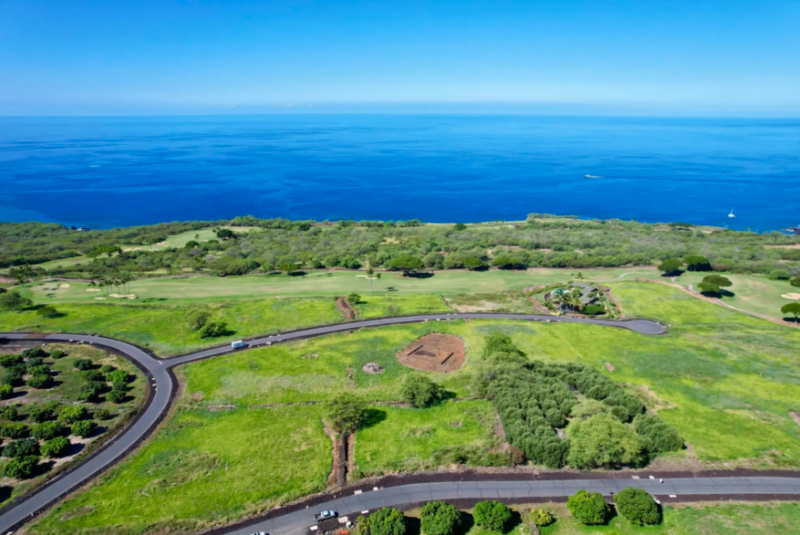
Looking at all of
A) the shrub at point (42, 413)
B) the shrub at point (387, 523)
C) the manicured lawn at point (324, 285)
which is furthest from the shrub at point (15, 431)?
the manicured lawn at point (324, 285)

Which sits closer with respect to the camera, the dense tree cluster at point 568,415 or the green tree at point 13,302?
the dense tree cluster at point 568,415

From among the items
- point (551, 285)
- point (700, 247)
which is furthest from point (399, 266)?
point (700, 247)

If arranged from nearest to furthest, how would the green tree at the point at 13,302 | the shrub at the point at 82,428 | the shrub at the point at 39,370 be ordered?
the shrub at the point at 82,428, the shrub at the point at 39,370, the green tree at the point at 13,302

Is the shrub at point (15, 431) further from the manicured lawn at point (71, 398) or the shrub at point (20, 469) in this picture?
the shrub at point (20, 469)

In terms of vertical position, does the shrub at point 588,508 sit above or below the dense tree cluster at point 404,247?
above

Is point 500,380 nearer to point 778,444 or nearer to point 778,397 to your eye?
point 778,444

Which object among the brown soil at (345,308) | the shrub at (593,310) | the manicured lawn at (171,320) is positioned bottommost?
the shrub at (593,310)

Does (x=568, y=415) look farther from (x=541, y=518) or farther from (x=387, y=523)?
(x=387, y=523)
